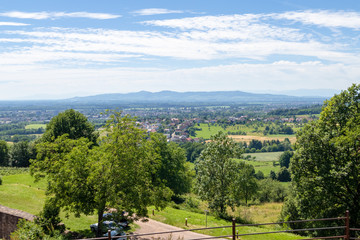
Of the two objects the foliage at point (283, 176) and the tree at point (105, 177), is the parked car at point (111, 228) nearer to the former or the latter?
the tree at point (105, 177)

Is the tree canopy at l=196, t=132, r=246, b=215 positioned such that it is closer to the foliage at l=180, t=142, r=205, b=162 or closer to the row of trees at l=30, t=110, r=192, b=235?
the row of trees at l=30, t=110, r=192, b=235

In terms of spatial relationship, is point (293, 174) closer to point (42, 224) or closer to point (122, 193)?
point (122, 193)

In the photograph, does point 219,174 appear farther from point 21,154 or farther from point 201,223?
point 21,154

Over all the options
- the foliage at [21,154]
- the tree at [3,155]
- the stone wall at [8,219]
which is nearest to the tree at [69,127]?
the foliage at [21,154]

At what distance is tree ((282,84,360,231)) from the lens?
69.4 feet

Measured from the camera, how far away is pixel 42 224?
20.4 metres

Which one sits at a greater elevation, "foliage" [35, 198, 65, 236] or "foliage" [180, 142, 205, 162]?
"foliage" [35, 198, 65, 236]

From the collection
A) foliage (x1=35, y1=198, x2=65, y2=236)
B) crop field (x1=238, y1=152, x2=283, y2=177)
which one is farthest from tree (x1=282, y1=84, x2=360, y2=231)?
crop field (x1=238, y1=152, x2=283, y2=177)

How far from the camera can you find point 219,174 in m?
32.4

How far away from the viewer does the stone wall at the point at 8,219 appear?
74.1 feet

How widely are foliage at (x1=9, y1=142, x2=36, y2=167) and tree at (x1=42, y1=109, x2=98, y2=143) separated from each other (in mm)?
16890

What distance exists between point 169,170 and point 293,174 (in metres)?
22.9

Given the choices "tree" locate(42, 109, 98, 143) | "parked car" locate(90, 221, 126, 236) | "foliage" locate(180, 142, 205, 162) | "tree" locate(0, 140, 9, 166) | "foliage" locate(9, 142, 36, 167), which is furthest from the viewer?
"foliage" locate(180, 142, 205, 162)

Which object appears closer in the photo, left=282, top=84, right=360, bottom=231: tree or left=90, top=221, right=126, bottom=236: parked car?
left=282, top=84, right=360, bottom=231: tree
